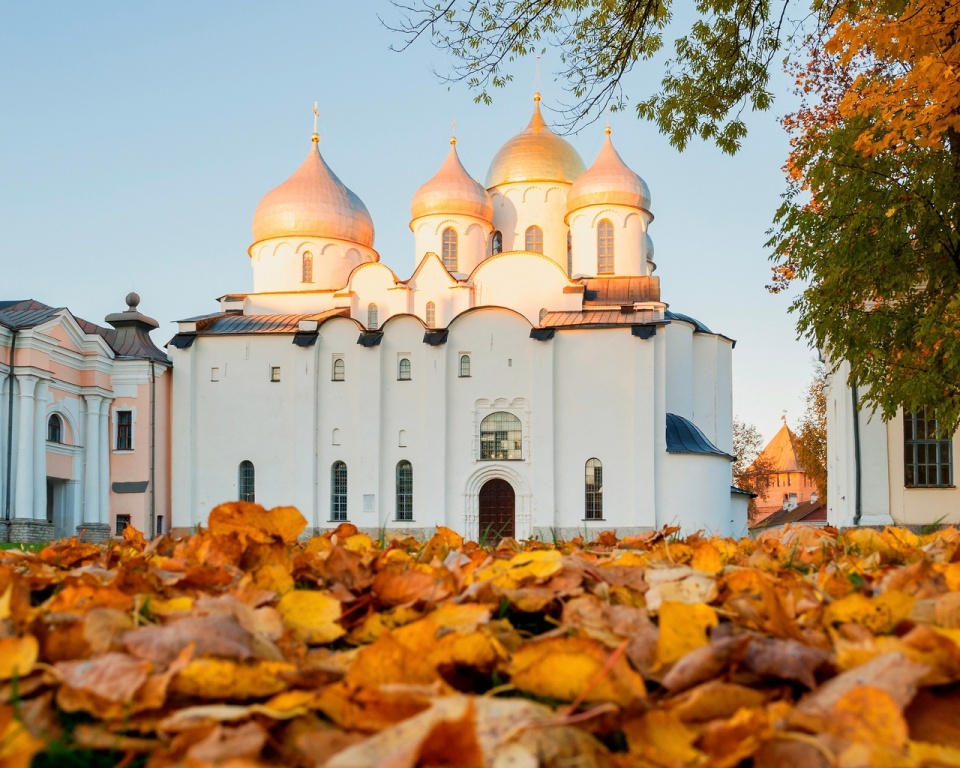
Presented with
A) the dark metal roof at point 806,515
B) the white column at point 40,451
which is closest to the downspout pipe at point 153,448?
the white column at point 40,451

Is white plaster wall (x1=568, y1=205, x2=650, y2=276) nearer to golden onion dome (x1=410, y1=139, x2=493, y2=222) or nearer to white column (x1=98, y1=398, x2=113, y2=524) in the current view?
golden onion dome (x1=410, y1=139, x2=493, y2=222)

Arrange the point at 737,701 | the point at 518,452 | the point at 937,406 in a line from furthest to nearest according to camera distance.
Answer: the point at 518,452
the point at 937,406
the point at 737,701

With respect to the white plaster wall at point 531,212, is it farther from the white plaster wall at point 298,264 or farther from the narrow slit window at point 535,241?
the white plaster wall at point 298,264

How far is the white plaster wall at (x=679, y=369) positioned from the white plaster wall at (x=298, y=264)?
42.4ft

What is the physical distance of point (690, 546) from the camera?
3.23m

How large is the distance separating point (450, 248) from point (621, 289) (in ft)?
22.6

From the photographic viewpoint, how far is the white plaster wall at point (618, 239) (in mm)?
37656

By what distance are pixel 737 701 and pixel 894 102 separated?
1027cm

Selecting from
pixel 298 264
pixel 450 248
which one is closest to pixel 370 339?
pixel 450 248

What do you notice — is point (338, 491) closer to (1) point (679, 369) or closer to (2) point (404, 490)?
(2) point (404, 490)

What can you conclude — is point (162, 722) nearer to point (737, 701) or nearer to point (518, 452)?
point (737, 701)

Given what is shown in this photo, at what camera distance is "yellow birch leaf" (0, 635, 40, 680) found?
145cm

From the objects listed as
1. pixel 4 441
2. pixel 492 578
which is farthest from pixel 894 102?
pixel 4 441

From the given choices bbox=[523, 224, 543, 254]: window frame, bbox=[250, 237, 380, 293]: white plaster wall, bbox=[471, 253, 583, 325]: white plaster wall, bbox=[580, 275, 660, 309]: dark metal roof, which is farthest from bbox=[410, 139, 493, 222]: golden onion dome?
bbox=[580, 275, 660, 309]: dark metal roof
